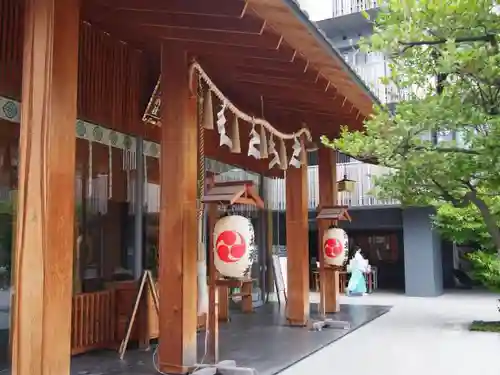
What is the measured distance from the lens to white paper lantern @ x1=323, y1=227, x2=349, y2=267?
30.5ft

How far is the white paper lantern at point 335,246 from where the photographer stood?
9.30 m

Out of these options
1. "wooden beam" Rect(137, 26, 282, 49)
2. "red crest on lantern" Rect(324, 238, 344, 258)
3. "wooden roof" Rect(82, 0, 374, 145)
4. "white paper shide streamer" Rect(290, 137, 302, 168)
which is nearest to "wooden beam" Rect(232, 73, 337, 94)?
"wooden roof" Rect(82, 0, 374, 145)

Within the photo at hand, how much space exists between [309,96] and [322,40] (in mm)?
1825

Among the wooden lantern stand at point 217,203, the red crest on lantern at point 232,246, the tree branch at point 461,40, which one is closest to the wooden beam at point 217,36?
the tree branch at point 461,40

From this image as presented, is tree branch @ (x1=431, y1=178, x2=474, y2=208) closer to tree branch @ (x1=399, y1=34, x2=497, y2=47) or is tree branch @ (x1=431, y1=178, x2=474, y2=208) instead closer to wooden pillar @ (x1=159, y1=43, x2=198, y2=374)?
tree branch @ (x1=399, y1=34, x2=497, y2=47)

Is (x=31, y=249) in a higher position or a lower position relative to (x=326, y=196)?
lower

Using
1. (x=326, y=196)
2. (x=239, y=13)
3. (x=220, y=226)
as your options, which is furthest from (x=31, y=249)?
(x=326, y=196)

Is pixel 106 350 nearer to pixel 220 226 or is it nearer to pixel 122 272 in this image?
pixel 122 272

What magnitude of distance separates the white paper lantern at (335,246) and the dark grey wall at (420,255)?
728cm

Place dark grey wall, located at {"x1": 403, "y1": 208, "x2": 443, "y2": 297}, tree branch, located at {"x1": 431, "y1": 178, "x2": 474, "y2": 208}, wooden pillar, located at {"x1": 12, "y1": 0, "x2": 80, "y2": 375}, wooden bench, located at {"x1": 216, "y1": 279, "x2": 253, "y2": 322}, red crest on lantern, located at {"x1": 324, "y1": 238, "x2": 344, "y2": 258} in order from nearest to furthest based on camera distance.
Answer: wooden pillar, located at {"x1": 12, "y1": 0, "x2": 80, "y2": 375}, wooden bench, located at {"x1": 216, "y1": 279, "x2": 253, "y2": 322}, tree branch, located at {"x1": 431, "y1": 178, "x2": 474, "y2": 208}, red crest on lantern, located at {"x1": 324, "y1": 238, "x2": 344, "y2": 258}, dark grey wall, located at {"x1": 403, "y1": 208, "x2": 443, "y2": 297}

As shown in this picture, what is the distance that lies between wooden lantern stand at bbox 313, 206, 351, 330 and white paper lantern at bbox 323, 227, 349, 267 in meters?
0.19

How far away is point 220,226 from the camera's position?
542 cm

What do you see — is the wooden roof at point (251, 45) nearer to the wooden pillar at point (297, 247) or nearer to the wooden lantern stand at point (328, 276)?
the wooden pillar at point (297, 247)

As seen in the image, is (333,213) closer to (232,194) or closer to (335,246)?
(335,246)
